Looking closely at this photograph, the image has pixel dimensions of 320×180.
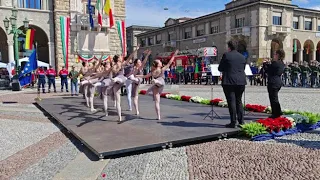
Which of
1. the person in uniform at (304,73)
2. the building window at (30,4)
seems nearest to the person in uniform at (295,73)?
the person in uniform at (304,73)

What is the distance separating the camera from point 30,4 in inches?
1336

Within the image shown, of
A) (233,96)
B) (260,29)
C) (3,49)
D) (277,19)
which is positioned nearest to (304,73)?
(233,96)

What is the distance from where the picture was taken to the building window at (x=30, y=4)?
110 feet

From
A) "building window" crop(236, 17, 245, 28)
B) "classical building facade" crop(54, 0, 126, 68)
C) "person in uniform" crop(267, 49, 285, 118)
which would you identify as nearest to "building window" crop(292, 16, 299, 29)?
"building window" crop(236, 17, 245, 28)

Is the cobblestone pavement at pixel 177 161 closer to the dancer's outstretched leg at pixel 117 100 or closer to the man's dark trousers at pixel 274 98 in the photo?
the man's dark trousers at pixel 274 98

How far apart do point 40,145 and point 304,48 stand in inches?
2098

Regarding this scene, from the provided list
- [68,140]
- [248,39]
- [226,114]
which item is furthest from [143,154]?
[248,39]

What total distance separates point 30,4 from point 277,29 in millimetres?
32303

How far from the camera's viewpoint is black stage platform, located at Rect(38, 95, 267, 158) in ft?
20.2

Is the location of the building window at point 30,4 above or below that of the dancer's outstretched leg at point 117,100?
above

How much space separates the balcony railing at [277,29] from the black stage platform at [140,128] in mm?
36954

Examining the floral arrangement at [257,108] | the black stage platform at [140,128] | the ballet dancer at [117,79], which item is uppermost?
the ballet dancer at [117,79]

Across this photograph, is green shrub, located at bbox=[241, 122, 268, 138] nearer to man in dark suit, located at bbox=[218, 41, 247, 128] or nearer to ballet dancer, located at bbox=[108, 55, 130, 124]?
man in dark suit, located at bbox=[218, 41, 247, 128]

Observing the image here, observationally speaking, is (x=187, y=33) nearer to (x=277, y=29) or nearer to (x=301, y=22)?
(x=277, y=29)
